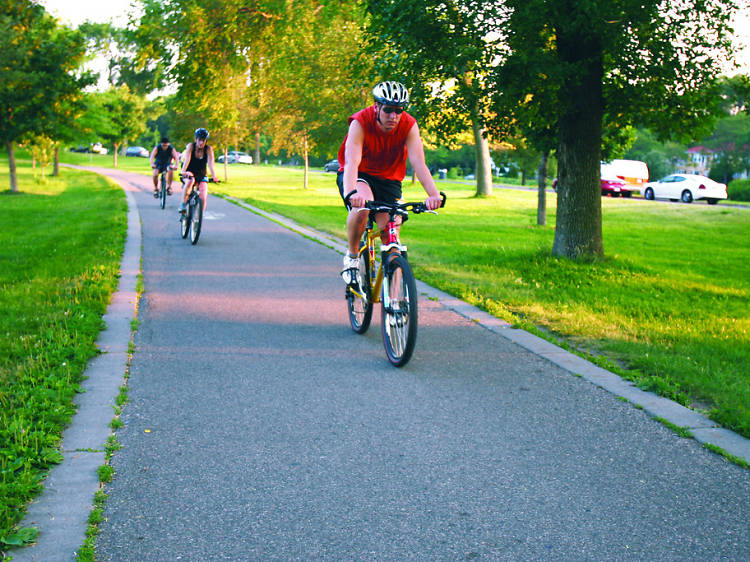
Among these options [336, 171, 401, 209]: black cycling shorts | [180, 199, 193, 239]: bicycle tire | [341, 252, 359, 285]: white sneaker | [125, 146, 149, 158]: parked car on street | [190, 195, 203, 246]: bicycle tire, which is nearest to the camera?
[336, 171, 401, 209]: black cycling shorts

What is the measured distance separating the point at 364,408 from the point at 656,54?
7624 mm

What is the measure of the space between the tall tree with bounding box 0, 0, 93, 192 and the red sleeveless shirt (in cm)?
2279

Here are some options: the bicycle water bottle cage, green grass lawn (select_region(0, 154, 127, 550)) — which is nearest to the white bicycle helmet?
the bicycle water bottle cage

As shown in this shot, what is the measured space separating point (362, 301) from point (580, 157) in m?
5.66

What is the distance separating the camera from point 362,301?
672cm

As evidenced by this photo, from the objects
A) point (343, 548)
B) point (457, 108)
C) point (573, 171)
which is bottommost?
point (343, 548)

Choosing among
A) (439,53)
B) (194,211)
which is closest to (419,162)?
(439,53)

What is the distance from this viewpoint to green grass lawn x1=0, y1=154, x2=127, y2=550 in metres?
3.67

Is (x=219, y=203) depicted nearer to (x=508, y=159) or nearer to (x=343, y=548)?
(x=508, y=159)

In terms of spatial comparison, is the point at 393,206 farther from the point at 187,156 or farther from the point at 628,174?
the point at 628,174

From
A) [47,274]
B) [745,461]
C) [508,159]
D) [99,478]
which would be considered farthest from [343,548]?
[508,159]

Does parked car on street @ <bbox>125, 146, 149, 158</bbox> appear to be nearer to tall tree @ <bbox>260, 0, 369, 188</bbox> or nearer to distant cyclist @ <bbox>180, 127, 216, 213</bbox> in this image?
tall tree @ <bbox>260, 0, 369, 188</bbox>

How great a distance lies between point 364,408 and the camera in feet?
15.7

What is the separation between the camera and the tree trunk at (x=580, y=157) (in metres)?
10.6
